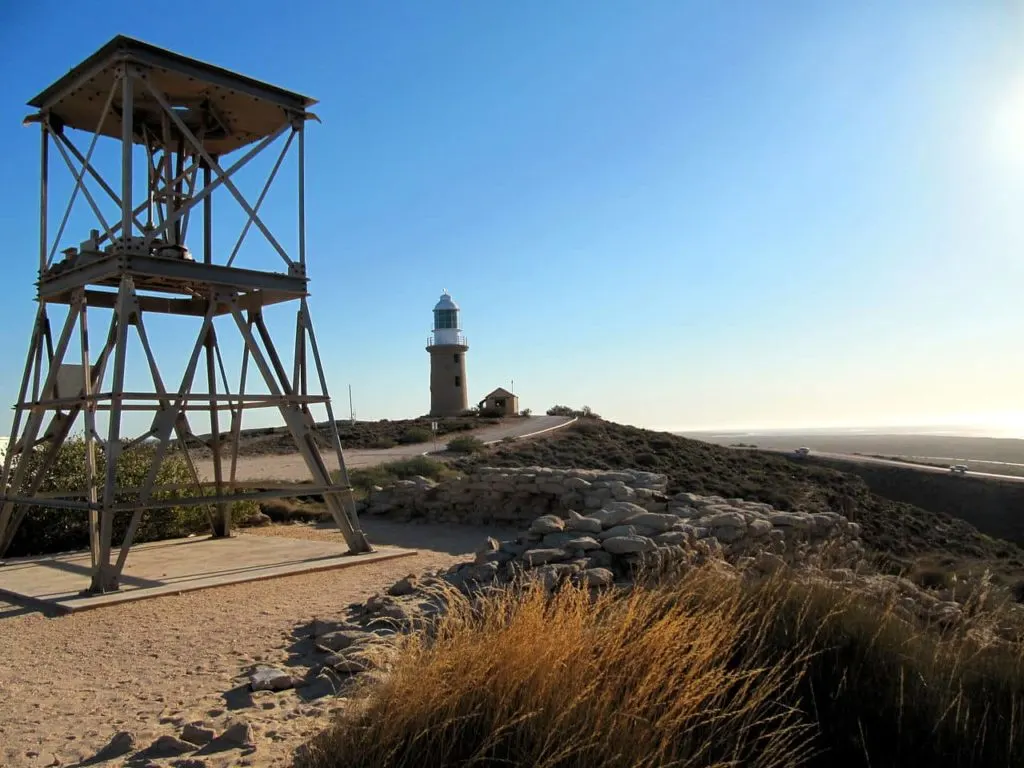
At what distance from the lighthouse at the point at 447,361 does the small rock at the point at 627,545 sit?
47.1m

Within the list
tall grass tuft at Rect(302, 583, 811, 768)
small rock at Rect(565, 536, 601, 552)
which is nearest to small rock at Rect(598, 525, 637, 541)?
small rock at Rect(565, 536, 601, 552)

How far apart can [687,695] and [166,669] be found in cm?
394

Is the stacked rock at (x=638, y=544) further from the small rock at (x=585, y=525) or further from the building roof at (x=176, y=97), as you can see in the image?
the building roof at (x=176, y=97)

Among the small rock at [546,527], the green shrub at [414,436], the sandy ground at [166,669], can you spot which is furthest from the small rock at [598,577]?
the green shrub at [414,436]

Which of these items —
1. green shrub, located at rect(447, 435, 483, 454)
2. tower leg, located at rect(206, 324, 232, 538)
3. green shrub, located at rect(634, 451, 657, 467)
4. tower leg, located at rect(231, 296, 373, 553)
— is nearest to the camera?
tower leg, located at rect(231, 296, 373, 553)

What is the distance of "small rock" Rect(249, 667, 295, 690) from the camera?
513 centimetres

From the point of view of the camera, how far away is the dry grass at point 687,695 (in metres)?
3.44

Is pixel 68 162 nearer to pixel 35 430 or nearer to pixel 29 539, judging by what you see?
pixel 35 430

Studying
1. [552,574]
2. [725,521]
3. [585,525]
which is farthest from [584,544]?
[725,521]

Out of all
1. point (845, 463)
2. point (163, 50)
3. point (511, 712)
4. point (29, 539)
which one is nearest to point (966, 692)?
point (511, 712)

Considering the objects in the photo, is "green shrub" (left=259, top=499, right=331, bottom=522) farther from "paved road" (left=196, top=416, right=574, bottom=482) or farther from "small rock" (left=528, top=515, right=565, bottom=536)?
"paved road" (left=196, top=416, right=574, bottom=482)

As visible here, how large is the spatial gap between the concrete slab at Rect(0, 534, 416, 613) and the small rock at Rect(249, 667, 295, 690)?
3391 mm

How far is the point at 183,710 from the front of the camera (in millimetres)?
4809

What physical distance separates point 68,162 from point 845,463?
154 ft
